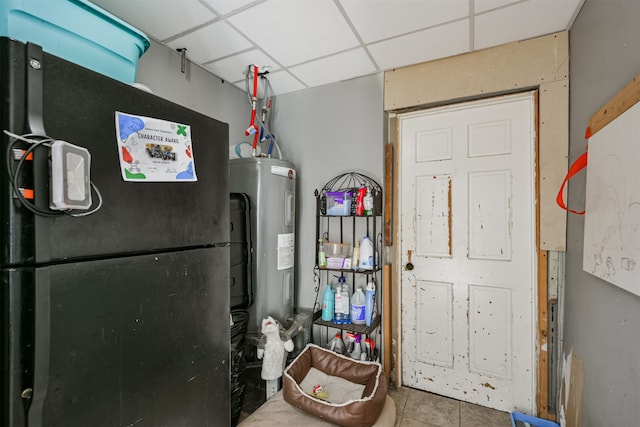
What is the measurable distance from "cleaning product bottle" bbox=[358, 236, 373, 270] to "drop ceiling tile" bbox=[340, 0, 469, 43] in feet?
4.51

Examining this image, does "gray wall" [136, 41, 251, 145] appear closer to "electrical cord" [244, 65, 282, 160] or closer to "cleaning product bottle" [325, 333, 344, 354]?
"electrical cord" [244, 65, 282, 160]

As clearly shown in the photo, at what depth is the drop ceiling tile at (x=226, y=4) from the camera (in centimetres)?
148

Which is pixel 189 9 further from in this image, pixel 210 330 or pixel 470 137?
pixel 470 137

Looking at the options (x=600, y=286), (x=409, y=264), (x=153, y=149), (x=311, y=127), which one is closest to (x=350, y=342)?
(x=409, y=264)

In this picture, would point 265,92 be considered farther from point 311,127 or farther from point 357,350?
point 357,350

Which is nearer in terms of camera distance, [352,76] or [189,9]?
[189,9]

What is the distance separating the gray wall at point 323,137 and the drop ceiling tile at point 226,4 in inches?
40.6

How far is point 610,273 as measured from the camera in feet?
3.60

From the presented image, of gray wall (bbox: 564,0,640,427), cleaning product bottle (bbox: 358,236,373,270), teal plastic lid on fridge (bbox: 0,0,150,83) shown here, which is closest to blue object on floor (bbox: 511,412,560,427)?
gray wall (bbox: 564,0,640,427)

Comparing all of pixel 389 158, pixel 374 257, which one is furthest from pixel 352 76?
pixel 374 257

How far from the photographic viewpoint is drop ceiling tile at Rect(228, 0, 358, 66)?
153 cm

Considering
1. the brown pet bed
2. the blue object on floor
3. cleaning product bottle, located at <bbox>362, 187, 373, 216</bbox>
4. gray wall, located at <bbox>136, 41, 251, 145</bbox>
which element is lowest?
the blue object on floor

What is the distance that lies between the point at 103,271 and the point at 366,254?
1658 mm

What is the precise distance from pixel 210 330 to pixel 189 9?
5.32 ft
